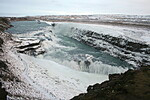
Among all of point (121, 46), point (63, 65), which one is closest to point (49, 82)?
point (63, 65)

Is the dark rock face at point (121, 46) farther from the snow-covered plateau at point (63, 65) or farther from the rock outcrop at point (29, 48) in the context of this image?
the rock outcrop at point (29, 48)

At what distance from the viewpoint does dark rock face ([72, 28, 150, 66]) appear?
2659 centimetres

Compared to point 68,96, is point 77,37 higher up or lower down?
higher up

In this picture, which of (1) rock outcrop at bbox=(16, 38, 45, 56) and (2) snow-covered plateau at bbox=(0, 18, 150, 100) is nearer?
(2) snow-covered plateau at bbox=(0, 18, 150, 100)

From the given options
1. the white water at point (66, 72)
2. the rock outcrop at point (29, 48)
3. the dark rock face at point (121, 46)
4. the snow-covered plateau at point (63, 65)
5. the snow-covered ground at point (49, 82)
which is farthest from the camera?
the rock outcrop at point (29, 48)

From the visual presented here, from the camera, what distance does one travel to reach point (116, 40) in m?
35.6

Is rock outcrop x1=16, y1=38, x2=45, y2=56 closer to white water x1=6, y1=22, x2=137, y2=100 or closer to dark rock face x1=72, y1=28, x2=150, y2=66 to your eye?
white water x1=6, y1=22, x2=137, y2=100

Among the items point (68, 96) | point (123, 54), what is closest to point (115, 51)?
point (123, 54)

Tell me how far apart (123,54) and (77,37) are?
22.6 m

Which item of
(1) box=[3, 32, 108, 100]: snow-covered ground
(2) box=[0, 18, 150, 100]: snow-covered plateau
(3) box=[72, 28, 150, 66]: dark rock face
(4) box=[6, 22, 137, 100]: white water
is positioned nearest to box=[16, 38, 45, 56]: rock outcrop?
(2) box=[0, 18, 150, 100]: snow-covered plateau

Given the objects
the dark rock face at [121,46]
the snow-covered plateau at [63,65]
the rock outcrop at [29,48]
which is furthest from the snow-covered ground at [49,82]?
the dark rock face at [121,46]

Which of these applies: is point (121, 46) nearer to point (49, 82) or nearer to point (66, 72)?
point (66, 72)

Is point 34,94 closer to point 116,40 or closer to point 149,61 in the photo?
point 149,61

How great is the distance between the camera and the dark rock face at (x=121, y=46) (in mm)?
26594
